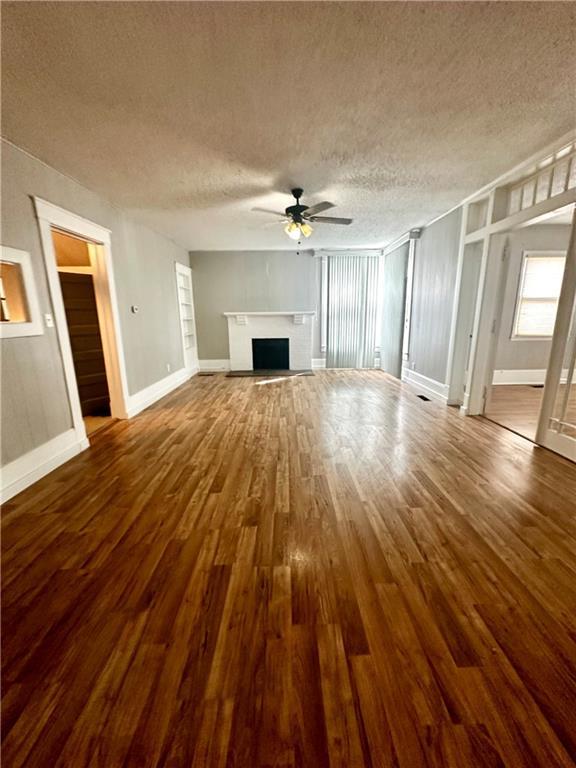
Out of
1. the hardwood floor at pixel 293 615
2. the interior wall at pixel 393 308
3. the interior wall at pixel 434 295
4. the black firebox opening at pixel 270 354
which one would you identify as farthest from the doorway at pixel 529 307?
the black firebox opening at pixel 270 354

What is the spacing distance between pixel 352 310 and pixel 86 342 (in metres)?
5.34

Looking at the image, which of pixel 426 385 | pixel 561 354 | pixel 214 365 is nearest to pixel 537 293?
pixel 426 385

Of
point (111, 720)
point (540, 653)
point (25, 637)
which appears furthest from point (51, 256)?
point (540, 653)

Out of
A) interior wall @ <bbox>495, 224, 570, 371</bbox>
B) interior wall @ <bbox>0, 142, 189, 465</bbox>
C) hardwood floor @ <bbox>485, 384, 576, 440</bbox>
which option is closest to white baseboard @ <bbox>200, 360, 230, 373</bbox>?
interior wall @ <bbox>0, 142, 189, 465</bbox>

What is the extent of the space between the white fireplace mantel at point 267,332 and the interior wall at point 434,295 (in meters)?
2.43

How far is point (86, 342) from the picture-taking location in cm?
386

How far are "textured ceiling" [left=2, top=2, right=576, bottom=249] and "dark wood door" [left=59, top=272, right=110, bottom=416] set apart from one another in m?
1.27

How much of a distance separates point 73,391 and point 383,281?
6241mm

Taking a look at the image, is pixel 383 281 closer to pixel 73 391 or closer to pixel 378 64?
pixel 378 64

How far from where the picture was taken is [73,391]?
2.90 m

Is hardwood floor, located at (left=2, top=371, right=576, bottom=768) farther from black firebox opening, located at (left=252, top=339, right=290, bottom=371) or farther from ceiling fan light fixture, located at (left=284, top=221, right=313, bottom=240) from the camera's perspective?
black firebox opening, located at (left=252, top=339, right=290, bottom=371)

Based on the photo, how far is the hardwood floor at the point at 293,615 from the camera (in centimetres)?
91

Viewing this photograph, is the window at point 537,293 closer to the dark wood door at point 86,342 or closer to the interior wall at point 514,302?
the interior wall at point 514,302

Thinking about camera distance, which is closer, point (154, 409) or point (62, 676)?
point (62, 676)
